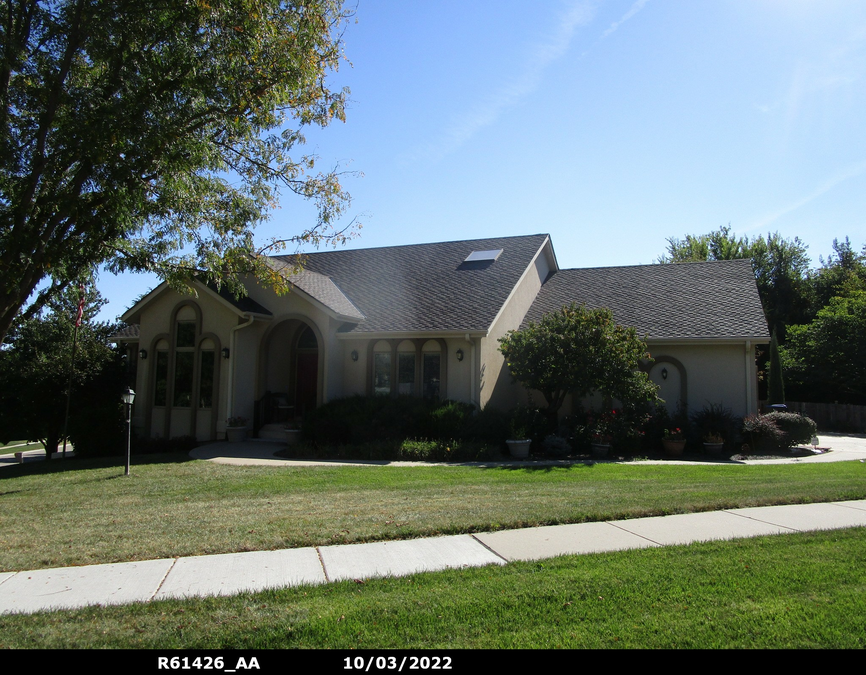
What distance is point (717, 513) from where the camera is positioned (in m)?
7.48

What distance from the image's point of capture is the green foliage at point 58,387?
1591cm

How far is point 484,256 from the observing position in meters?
20.2

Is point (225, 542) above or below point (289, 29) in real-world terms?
below

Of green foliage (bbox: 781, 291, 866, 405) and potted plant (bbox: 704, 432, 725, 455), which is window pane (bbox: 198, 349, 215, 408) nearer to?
potted plant (bbox: 704, 432, 725, 455)

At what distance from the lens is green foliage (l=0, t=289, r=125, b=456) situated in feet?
52.2

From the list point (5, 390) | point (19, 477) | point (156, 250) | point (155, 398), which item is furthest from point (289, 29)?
point (5, 390)

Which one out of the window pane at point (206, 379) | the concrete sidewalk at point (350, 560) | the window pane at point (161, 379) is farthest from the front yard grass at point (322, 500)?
the window pane at point (161, 379)

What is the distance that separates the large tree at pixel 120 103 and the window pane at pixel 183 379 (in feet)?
24.3

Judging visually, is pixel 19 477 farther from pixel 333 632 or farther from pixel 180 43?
pixel 333 632

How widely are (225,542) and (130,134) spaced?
5.54m

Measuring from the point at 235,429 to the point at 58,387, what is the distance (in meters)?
7.82

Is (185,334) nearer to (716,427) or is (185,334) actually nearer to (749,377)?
(716,427)

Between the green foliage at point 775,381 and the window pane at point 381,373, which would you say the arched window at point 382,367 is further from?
the green foliage at point 775,381

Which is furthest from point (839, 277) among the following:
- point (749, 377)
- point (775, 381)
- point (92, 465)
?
point (92, 465)
